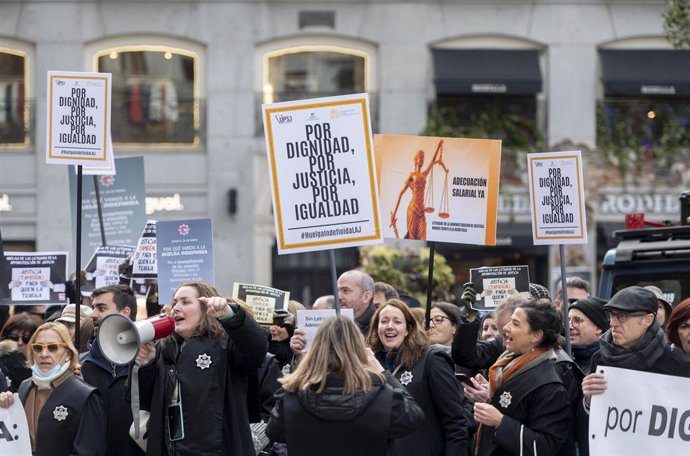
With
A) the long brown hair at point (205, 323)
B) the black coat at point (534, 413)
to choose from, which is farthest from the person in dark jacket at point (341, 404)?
the long brown hair at point (205, 323)

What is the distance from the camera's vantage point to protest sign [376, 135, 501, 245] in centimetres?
930

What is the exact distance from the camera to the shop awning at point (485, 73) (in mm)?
25781

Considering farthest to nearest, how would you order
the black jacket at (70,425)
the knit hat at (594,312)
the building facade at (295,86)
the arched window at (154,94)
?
1. the arched window at (154,94)
2. the building facade at (295,86)
3. the knit hat at (594,312)
4. the black jacket at (70,425)

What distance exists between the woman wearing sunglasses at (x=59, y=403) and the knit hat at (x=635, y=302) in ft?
9.49

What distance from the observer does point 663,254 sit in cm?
1057

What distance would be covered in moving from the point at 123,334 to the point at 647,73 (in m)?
20.4

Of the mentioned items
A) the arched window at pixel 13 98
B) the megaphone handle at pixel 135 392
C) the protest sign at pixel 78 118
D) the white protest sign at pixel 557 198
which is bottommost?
the megaphone handle at pixel 135 392

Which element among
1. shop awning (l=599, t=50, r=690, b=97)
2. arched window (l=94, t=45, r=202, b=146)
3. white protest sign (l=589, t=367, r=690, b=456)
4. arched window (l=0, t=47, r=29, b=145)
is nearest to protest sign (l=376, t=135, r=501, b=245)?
white protest sign (l=589, t=367, r=690, b=456)

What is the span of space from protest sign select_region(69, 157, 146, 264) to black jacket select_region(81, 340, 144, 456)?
4952 millimetres

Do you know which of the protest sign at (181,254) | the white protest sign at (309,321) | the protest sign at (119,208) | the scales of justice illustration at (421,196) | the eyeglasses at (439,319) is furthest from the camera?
the protest sign at (119,208)

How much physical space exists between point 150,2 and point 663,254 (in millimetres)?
17715

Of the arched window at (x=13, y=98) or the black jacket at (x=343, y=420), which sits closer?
the black jacket at (x=343, y=420)

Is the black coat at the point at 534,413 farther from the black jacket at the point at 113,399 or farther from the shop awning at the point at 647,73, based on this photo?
the shop awning at the point at 647,73

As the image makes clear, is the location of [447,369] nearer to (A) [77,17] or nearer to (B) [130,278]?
(B) [130,278]
